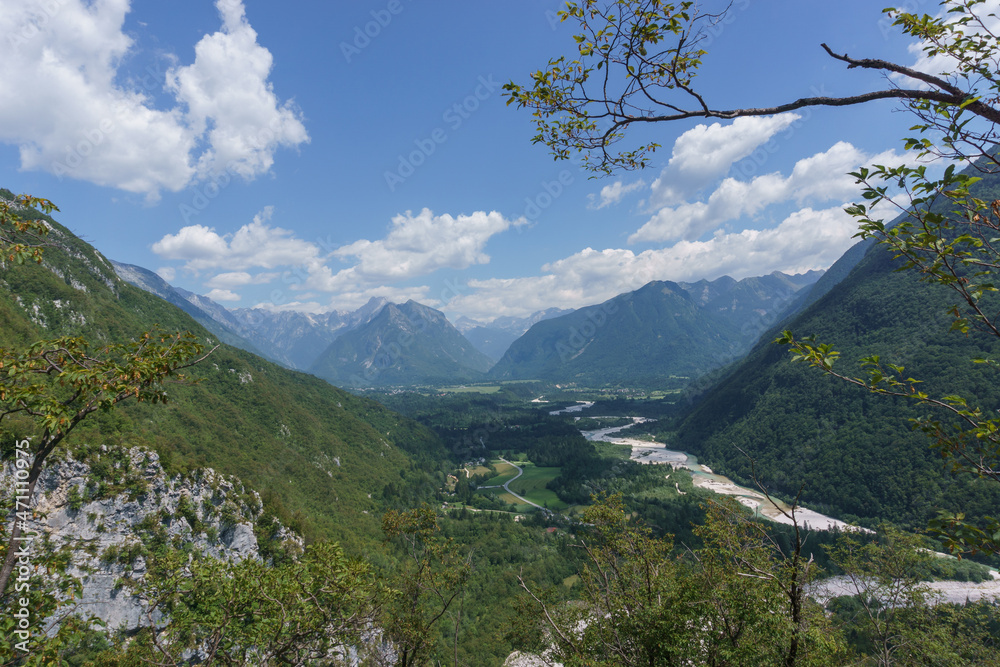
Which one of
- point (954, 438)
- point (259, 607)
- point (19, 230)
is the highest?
point (19, 230)

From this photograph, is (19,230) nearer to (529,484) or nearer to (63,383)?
(63,383)

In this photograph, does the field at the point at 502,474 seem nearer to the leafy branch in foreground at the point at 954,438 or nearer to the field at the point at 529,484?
the field at the point at 529,484

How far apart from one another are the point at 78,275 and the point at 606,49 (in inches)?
4451

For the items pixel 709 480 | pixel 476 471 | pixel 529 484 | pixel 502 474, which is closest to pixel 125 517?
pixel 529 484

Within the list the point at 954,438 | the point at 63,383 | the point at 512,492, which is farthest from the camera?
the point at 512,492

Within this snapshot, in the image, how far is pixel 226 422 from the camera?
7956 centimetres

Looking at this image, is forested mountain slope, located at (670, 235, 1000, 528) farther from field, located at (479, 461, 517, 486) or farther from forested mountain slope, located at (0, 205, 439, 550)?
forested mountain slope, located at (0, 205, 439, 550)

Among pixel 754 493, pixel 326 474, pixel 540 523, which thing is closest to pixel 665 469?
pixel 754 493

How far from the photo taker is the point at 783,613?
10320mm

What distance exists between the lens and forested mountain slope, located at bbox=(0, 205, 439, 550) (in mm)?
54750

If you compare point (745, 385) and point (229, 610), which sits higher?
point (229, 610)

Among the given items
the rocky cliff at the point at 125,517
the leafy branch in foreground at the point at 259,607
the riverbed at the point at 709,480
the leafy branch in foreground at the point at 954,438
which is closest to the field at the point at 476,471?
the riverbed at the point at 709,480

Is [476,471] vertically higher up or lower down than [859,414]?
A: lower down

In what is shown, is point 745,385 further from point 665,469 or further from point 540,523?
point 540,523
